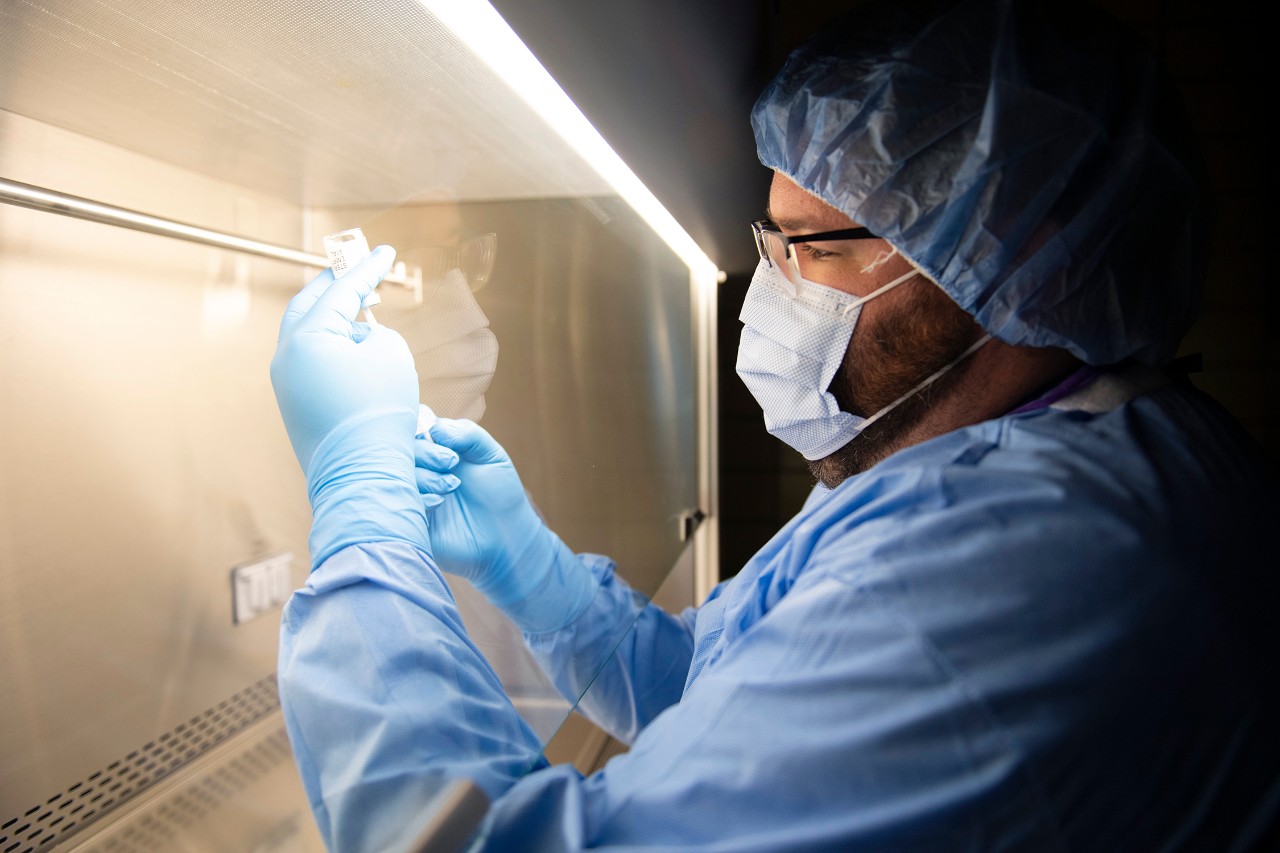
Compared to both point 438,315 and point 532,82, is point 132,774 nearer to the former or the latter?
point 438,315

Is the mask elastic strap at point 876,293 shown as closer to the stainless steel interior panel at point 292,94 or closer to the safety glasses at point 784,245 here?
the safety glasses at point 784,245

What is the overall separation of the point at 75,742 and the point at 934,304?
134cm

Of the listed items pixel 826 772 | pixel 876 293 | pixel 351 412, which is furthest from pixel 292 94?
pixel 826 772

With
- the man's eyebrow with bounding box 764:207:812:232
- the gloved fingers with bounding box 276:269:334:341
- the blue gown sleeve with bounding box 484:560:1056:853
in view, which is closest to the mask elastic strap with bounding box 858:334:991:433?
the man's eyebrow with bounding box 764:207:812:232

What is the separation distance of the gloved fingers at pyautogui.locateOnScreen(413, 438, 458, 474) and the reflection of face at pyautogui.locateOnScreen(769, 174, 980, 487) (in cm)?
52

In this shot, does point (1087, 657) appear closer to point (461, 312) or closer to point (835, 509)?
point (835, 509)

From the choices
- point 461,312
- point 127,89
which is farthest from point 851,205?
point 127,89

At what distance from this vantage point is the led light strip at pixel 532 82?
620 mm

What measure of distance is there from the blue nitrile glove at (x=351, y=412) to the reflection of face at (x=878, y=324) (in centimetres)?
52

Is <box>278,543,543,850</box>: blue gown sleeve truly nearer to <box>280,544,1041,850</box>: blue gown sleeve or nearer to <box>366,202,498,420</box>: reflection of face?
<box>280,544,1041,850</box>: blue gown sleeve

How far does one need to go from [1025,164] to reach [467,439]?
72 cm

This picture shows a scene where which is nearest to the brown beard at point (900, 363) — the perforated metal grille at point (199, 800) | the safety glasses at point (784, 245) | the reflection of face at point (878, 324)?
the reflection of face at point (878, 324)

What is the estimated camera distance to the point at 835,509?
2.46ft

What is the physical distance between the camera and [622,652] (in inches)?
49.9
